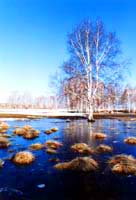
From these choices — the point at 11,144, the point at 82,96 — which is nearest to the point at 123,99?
the point at 82,96

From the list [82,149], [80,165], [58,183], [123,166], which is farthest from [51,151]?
[58,183]

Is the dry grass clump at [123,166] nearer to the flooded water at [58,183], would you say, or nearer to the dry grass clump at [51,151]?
the flooded water at [58,183]

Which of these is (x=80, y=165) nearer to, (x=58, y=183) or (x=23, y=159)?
(x=58, y=183)

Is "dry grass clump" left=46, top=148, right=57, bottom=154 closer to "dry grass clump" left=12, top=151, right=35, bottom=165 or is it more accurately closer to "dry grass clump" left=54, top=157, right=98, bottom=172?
"dry grass clump" left=12, top=151, right=35, bottom=165

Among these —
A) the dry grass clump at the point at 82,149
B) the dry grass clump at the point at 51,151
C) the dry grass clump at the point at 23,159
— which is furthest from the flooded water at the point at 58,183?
the dry grass clump at the point at 82,149


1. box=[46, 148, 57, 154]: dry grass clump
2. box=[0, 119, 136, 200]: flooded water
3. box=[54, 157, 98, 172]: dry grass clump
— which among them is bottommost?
box=[0, 119, 136, 200]: flooded water

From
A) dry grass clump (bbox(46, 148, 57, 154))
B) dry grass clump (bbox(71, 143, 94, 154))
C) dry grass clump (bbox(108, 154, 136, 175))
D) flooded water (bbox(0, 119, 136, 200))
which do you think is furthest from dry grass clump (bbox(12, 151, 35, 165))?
dry grass clump (bbox(108, 154, 136, 175))

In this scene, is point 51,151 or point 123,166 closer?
point 123,166

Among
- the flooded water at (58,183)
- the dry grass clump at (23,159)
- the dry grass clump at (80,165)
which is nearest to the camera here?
the flooded water at (58,183)

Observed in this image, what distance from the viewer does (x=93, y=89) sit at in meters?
34.7

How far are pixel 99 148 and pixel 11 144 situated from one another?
15.3 ft

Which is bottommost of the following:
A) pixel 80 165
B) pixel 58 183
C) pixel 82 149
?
pixel 58 183

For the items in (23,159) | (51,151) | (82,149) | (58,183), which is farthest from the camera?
(82,149)

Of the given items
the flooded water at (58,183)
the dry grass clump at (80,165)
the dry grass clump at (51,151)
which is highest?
the dry grass clump at (51,151)
